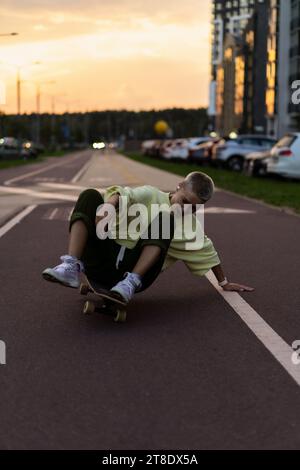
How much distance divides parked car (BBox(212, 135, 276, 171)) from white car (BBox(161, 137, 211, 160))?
8.60 m

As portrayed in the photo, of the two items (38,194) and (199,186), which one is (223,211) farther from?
(199,186)

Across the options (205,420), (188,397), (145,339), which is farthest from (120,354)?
(205,420)

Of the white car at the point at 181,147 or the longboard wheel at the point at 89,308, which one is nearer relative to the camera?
the longboard wheel at the point at 89,308

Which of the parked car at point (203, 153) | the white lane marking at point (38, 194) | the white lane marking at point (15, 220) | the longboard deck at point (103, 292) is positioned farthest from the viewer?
the parked car at point (203, 153)

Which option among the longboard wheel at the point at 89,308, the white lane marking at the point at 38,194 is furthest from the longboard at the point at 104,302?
the white lane marking at the point at 38,194

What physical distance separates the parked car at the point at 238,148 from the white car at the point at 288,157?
36.8 ft

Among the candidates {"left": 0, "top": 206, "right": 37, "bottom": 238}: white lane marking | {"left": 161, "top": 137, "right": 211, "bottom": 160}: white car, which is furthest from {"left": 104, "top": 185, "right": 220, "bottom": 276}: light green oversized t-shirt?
{"left": 161, "top": 137, "right": 211, "bottom": 160}: white car

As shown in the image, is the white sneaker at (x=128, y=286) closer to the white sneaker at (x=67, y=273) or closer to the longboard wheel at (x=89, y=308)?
the white sneaker at (x=67, y=273)

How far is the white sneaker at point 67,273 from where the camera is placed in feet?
18.9

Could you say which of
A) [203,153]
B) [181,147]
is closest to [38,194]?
[203,153]

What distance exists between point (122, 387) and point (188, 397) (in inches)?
15.3

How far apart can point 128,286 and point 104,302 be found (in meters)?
0.54

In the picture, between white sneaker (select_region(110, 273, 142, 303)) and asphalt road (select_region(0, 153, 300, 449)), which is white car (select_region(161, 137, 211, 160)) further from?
white sneaker (select_region(110, 273, 142, 303))

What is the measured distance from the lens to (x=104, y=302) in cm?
624
